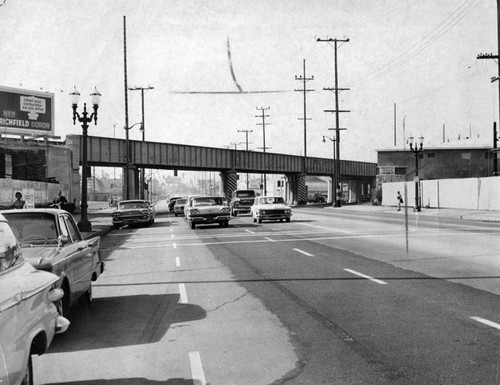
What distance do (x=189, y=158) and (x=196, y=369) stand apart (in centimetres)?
6314

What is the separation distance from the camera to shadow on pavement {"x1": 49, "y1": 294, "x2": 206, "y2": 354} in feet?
22.9

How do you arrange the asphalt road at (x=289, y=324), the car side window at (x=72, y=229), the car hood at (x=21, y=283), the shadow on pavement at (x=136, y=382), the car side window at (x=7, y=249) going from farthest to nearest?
the car side window at (x=72, y=229) < the asphalt road at (x=289, y=324) < the shadow on pavement at (x=136, y=382) < the car side window at (x=7, y=249) < the car hood at (x=21, y=283)

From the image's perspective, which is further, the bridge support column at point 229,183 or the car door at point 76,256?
the bridge support column at point 229,183

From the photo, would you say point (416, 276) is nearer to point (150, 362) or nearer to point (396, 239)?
point (150, 362)

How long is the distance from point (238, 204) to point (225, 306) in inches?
1596

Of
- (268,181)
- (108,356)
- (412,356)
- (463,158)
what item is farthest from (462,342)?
(268,181)

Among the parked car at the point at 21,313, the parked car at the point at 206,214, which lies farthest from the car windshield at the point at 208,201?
the parked car at the point at 21,313

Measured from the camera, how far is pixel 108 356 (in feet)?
20.7

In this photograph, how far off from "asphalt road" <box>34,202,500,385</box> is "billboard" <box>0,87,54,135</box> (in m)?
50.8

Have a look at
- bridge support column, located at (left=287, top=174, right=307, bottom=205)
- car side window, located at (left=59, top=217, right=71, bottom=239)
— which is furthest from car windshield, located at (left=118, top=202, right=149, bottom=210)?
bridge support column, located at (left=287, top=174, right=307, bottom=205)

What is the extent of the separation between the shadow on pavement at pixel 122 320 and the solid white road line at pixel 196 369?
36.6 inches

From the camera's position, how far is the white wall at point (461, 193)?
1742 inches

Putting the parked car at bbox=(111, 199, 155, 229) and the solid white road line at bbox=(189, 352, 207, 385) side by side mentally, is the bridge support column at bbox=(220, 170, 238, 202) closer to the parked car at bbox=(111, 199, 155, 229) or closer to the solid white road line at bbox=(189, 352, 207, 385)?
the parked car at bbox=(111, 199, 155, 229)

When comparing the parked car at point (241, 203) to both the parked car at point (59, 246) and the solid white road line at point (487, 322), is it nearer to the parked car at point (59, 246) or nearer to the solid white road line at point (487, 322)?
the parked car at point (59, 246)
